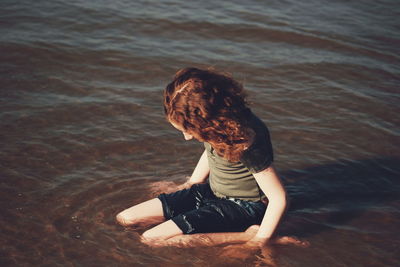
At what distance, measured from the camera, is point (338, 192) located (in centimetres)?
468

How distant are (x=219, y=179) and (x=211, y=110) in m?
0.71

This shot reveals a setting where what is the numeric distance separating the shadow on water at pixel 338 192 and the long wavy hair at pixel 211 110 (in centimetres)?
127

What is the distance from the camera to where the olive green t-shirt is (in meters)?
3.34

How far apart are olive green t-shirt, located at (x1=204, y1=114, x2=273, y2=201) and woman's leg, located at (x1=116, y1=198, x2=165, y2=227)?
513 mm

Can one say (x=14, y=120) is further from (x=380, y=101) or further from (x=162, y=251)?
(x=380, y=101)

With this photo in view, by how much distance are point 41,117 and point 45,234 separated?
82.1 inches

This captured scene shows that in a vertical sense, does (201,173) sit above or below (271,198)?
below

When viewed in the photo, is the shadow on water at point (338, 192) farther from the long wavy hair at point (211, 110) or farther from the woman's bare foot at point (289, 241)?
the long wavy hair at point (211, 110)

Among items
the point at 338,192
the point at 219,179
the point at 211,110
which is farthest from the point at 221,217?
the point at 338,192

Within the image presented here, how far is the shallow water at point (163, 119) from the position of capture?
3877 millimetres

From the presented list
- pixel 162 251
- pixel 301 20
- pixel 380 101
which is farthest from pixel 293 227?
pixel 301 20

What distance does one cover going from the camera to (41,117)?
5492 millimetres

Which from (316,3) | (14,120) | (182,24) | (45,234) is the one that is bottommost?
(45,234)

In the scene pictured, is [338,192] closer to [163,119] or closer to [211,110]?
[211,110]
